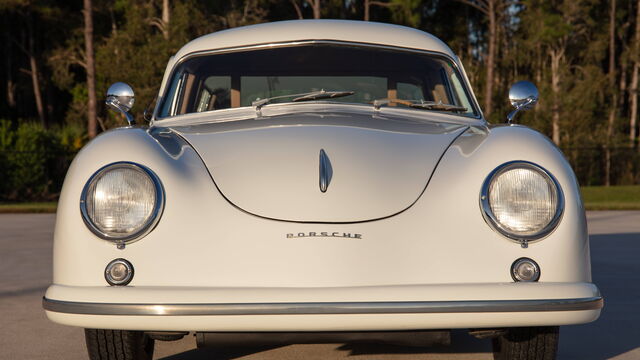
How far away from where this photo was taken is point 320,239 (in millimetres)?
2945

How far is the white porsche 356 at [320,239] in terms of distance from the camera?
2.88 metres

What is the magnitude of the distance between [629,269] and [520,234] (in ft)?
16.3

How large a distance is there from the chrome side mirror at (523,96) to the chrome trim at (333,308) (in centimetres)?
179

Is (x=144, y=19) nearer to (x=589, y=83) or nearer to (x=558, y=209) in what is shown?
(x=589, y=83)

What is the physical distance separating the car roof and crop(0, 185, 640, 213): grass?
13.1m

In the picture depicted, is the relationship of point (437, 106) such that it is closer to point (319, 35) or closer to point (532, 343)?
point (319, 35)

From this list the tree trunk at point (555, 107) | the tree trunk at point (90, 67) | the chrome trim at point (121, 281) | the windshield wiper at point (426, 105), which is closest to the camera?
the chrome trim at point (121, 281)

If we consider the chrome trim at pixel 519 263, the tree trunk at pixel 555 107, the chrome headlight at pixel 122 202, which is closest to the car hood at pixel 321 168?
the chrome headlight at pixel 122 202

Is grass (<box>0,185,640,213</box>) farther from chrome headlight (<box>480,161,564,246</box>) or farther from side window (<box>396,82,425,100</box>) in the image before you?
chrome headlight (<box>480,161,564,246</box>)

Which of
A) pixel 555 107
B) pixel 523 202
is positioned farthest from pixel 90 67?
pixel 523 202

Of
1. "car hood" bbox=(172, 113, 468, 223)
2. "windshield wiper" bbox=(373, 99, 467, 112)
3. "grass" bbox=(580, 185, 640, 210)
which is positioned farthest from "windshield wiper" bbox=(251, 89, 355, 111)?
"grass" bbox=(580, 185, 640, 210)

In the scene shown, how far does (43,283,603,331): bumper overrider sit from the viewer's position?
2.85m

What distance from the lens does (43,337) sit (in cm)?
477

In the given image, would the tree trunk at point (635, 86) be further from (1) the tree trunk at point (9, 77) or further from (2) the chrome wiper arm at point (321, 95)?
(2) the chrome wiper arm at point (321, 95)
